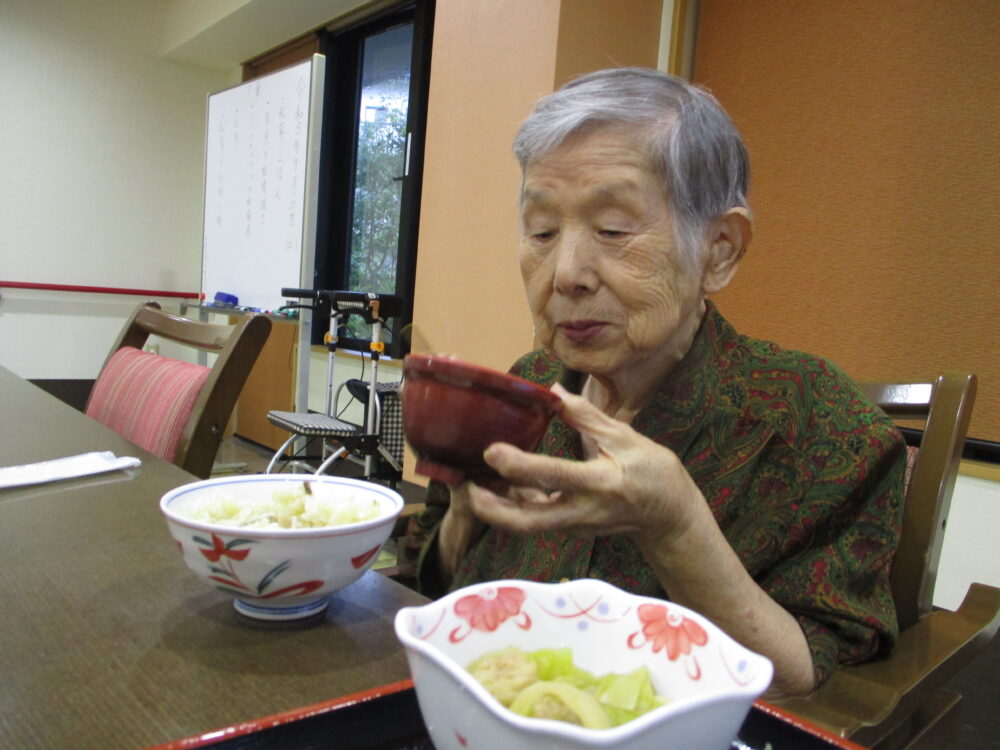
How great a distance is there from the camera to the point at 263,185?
4.14 m

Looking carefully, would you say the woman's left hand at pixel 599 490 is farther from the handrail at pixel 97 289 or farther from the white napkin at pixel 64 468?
the handrail at pixel 97 289

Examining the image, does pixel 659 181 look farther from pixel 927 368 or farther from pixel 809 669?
pixel 927 368

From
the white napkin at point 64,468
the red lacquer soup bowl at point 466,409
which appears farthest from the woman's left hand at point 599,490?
the white napkin at point 64,468

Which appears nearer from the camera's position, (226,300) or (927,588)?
(927,588)

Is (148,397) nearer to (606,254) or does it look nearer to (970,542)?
(606,254)

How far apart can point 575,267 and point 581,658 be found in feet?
1.67

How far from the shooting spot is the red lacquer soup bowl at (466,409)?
524mm

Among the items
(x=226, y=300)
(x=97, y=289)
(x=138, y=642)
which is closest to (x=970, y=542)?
(x=138, y=642)

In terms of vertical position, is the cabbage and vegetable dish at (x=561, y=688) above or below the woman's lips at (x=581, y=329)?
below

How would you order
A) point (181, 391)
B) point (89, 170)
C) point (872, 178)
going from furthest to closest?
point (89, 170) < point (872, 178) < point (181, 391)

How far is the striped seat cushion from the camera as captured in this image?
135 centimetres

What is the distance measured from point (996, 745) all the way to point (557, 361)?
1.55 m

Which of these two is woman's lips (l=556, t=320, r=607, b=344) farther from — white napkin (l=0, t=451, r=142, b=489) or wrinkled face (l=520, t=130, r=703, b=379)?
white napkin (l=0, t=451, r=142, b=489)

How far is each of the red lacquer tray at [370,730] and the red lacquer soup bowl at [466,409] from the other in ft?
0.58
